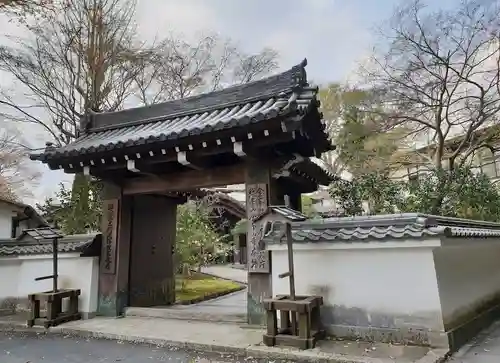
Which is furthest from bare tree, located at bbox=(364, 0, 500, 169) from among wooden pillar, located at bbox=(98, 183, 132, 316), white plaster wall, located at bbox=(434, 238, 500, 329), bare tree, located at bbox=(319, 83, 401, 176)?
wooden pillar, located at bbox=(98, 183, 132, 316)

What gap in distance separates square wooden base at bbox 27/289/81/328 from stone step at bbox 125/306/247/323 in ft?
3.03

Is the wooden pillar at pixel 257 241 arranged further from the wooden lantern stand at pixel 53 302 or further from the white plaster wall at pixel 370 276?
the wooden lantern stand at pixel 53 302

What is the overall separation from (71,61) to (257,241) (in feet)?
33.0

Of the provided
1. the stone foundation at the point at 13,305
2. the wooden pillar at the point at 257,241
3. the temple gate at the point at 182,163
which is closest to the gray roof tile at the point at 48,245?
the temple gate at the point at 182,163

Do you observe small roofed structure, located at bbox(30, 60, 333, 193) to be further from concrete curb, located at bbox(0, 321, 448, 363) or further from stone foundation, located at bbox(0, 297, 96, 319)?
stone foundation, located at bbox(0, 297, 96, 319)

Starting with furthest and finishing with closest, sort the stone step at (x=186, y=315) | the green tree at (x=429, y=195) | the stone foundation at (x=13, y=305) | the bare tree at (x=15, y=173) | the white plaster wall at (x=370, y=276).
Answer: the bare tree at (x=15, y=173), the green tree at (x=429, y=195), the stone foundation at (x=13, y=305), the stone step at (x=186, y=315), the white plaster wall at (x=370, y=276)

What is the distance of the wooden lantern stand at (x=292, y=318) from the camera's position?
4.25 meters

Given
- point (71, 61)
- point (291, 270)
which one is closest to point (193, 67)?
point (71, 61)

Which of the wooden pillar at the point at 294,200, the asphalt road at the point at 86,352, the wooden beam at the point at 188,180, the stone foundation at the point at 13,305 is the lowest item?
the asphalt road at the point at 86,352

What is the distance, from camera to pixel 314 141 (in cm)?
616

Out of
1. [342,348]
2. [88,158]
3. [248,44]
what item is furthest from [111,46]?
[342,348]

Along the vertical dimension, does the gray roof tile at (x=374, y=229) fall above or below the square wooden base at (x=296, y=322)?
above

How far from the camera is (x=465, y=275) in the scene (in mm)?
5227

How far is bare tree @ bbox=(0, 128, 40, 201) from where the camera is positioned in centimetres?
1513
